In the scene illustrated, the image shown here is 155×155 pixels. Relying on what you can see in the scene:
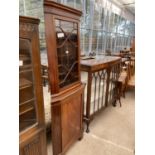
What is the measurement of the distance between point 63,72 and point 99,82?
96 cm


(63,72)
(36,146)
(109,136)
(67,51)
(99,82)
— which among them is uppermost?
(67,51)

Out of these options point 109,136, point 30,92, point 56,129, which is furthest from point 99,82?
point 30,92

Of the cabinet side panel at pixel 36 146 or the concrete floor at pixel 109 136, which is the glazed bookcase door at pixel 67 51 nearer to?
the cabinet side panel at pixel 36 146

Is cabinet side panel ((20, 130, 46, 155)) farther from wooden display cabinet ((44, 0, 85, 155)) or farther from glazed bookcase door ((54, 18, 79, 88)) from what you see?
glazed bookcase door ((54, 18, 79, 88))

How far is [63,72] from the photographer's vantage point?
180 centimetres

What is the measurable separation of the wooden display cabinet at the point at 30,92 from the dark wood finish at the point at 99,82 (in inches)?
39.3

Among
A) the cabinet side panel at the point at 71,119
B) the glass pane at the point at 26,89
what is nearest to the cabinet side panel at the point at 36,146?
the glass pane at the point at 26,89

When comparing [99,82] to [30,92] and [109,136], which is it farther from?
[30,92]

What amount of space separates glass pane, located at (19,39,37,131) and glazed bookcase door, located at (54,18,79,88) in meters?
0.42

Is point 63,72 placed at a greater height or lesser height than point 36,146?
greater

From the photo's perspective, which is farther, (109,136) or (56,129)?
(109,136)
